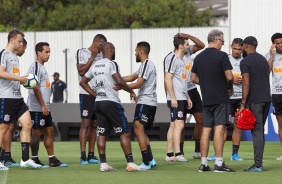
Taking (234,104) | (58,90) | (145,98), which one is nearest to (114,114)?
(145,98)

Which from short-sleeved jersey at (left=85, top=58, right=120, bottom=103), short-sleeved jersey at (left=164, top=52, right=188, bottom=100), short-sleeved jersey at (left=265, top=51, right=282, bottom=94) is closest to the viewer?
short-sleeved jersey at (left=85, top=58, right=120, bottom=103)

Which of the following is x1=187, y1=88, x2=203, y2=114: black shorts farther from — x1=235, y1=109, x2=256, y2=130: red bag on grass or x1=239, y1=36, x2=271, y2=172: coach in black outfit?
x1=235, y1=109, x2=256, y2=130: red bag on grass

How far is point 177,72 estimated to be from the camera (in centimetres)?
1822

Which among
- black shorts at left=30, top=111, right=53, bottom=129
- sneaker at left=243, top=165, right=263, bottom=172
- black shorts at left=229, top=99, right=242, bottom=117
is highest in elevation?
black shorts at left=229, top=99, right=242, bottom=117

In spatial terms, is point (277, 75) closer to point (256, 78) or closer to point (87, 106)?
point (256, 78)

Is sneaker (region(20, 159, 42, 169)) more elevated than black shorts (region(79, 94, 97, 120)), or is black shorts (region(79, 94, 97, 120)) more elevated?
black shorts (region(79, 94, 97, 120))

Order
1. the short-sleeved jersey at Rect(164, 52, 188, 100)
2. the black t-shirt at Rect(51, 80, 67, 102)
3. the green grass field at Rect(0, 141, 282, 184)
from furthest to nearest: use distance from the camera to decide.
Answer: the black t-shirt at Rect(51, 80, 67, 102), the short-sleeved jersey at Rect(164, 52, 188, 100), the green grass field at Rect(0, 141, 282, 184)

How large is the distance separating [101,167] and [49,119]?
1.78 m

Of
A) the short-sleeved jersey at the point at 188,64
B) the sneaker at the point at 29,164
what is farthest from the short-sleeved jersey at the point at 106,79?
the short-sleeved jersey at the point at 188,64

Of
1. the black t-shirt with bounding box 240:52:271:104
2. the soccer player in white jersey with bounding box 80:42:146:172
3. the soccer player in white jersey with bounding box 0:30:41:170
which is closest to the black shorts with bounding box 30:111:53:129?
the soccer player in white jersey with bounding box 0:30:41:170

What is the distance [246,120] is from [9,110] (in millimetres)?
3993

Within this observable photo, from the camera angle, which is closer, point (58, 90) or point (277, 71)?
point (277, 71)

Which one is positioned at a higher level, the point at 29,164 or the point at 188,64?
the point at 188,64

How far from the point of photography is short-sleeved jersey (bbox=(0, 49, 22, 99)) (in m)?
16.6
